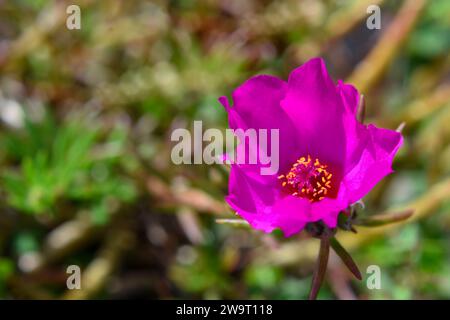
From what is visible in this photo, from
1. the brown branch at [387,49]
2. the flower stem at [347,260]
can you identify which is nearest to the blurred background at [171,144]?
the brown branch at [387,49]

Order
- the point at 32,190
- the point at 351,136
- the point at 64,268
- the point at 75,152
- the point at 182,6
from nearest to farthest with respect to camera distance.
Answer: the point at 351,136 < the point at 32,190 < the point at 75,152 < the point at 64,268 < the point at 182,6

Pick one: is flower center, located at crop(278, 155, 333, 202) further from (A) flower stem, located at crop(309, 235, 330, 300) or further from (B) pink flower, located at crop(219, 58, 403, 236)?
(A) flower stem, located at crop(309, 235, 330, 300)

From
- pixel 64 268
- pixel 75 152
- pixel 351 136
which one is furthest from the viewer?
pixel 64 268

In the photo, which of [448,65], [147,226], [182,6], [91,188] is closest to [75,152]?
[91,188]

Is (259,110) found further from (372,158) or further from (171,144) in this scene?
(171,144)

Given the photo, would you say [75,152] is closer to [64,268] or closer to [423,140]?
[64,268]

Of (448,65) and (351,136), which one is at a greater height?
(448,65)

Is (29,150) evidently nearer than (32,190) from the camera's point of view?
No

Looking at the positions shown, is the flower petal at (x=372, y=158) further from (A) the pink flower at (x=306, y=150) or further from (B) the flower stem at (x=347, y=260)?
(B) the flower stem at (x=347, y=260)
